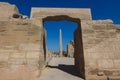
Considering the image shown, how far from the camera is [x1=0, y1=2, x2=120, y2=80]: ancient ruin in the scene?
608cm

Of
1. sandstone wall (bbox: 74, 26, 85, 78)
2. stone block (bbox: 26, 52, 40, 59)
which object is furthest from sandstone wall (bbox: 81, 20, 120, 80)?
stone block (bbox: 26, 52, 40, 59)

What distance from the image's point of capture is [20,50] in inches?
249

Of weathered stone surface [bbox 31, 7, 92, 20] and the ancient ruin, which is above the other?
weathered stone surface [bbox 31, 7, 92, 20]

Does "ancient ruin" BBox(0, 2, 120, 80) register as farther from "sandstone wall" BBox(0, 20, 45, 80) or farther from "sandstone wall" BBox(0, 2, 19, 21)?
"sandstone wall" BBox(0, 2, 19, 21)

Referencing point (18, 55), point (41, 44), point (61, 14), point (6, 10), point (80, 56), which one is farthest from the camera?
point (6, 10)

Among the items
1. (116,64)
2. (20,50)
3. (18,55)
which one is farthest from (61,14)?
(116,64)

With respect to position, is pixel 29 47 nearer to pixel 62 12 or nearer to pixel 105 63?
pixel 62 12

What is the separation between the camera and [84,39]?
6.51 m

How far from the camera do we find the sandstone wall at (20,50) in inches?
237

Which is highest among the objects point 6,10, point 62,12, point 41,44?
point 6,10

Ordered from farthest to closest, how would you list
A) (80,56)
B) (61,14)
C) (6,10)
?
(6,10), (80,56), (61,14)

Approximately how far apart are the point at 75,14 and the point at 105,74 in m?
2.86

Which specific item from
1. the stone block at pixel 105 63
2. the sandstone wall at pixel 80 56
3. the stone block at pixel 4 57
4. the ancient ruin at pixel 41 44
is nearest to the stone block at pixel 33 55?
the ancient ruin at pixel 41 44

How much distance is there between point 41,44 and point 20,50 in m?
0.91
